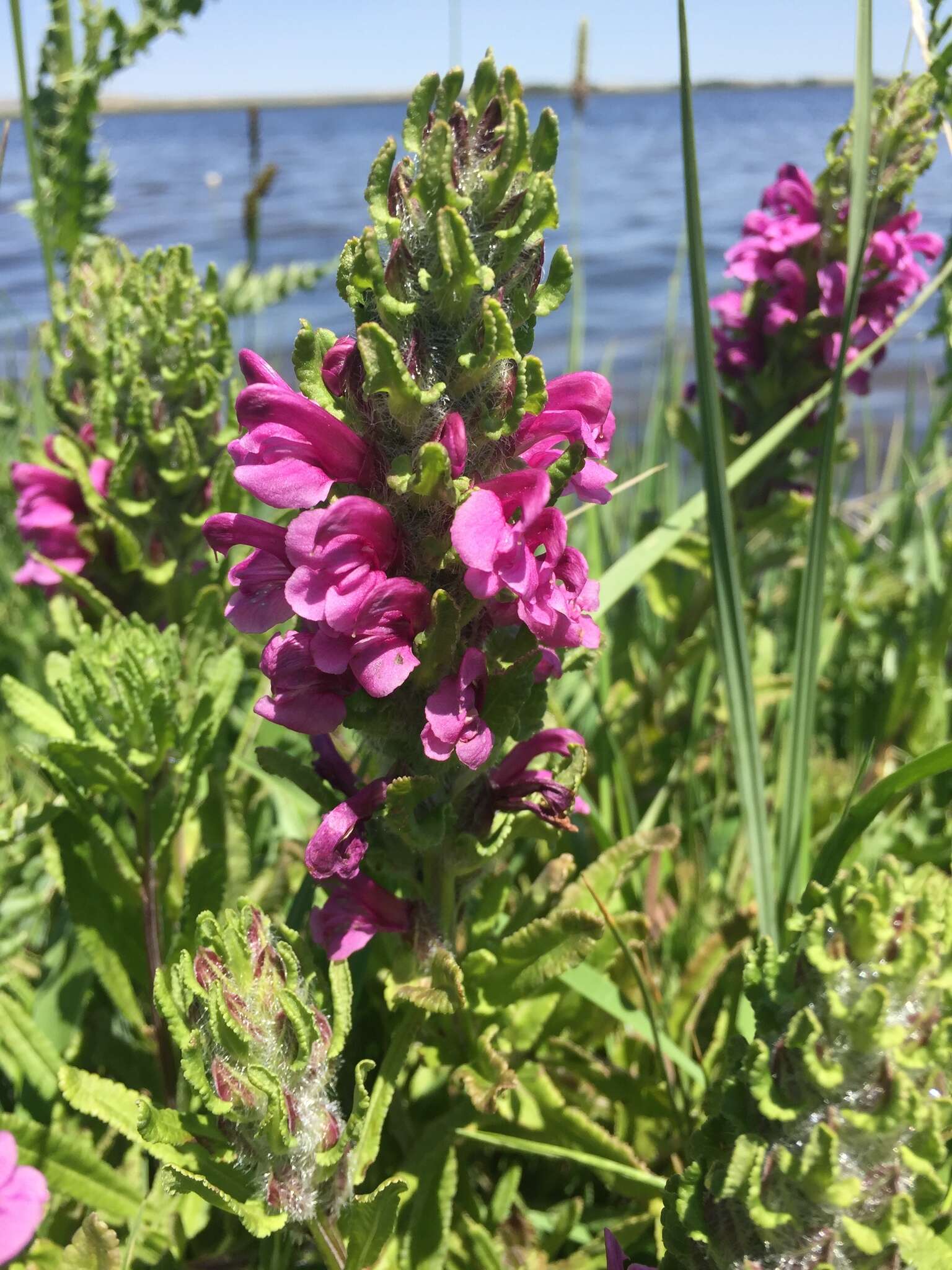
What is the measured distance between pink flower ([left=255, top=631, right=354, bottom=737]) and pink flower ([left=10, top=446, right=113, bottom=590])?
1.19 metres

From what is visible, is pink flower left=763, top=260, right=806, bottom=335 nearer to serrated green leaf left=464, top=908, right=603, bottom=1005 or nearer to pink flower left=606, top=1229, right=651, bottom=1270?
serrated green leaf left=464, top=908, right=603, bottom=1005

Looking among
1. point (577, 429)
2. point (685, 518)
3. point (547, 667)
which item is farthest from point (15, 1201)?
point (685, 518)

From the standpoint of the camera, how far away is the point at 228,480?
7.32 ft

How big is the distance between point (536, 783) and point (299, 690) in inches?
15.5

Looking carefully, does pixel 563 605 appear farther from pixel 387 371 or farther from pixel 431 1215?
pixel 431 1215

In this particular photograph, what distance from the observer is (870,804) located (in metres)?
1.55

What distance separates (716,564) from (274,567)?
2.68 feet

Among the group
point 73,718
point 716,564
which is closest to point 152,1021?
point 73,718

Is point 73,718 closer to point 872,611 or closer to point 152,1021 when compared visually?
point 152,1021

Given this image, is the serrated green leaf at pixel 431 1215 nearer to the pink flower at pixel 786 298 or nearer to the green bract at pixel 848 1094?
the green bract at pixel 848 1094

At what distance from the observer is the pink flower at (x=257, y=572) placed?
4.82ft

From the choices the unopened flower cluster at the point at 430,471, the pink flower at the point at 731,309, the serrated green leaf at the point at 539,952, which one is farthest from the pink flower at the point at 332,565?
the pink flower at the point at 731,309

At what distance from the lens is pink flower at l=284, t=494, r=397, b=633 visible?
51.5 inches

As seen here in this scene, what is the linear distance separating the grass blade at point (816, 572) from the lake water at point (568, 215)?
3.40ft
